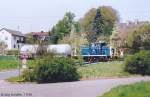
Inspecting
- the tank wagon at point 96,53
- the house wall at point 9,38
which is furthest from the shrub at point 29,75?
the house wall at point 9,38

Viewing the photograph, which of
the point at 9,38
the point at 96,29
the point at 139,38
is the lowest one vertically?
the point at 139,38

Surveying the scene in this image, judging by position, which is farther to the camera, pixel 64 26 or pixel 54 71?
pixel 64 26

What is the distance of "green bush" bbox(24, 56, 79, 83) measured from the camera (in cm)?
3094

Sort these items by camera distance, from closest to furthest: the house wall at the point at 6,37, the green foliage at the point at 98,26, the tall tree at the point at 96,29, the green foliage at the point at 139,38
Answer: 1. the green foliage at the point at 139,38
2. the tall tree at the point at 96,29
3. the green foliage at the point at 98,26
4. the house wall at the point at 6,37

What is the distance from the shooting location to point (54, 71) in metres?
30.9

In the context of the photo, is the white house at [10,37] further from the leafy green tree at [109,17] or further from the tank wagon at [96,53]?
the tank wagon at [96,53]

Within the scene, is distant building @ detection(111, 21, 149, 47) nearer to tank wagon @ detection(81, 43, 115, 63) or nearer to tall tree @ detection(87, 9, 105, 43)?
tall tree @ detection(87, 9, 105, 43)

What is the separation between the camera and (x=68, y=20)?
126 m

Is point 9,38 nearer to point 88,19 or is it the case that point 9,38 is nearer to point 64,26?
point 64,26

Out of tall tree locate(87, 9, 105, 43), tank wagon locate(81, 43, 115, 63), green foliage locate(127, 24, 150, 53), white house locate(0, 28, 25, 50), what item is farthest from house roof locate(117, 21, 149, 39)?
white house locate(0, 28, 25, 50)

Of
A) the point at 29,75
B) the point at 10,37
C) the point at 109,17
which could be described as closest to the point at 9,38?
the point at 10,37

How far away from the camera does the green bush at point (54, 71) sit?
3094 cm

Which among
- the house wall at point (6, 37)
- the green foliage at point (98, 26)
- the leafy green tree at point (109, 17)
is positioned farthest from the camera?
the house wall at point (6, 37)

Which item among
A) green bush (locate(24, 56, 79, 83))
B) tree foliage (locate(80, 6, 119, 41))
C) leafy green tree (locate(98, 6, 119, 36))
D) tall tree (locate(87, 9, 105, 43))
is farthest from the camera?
leafy green tree (locate(98, 6, 119, 36))
